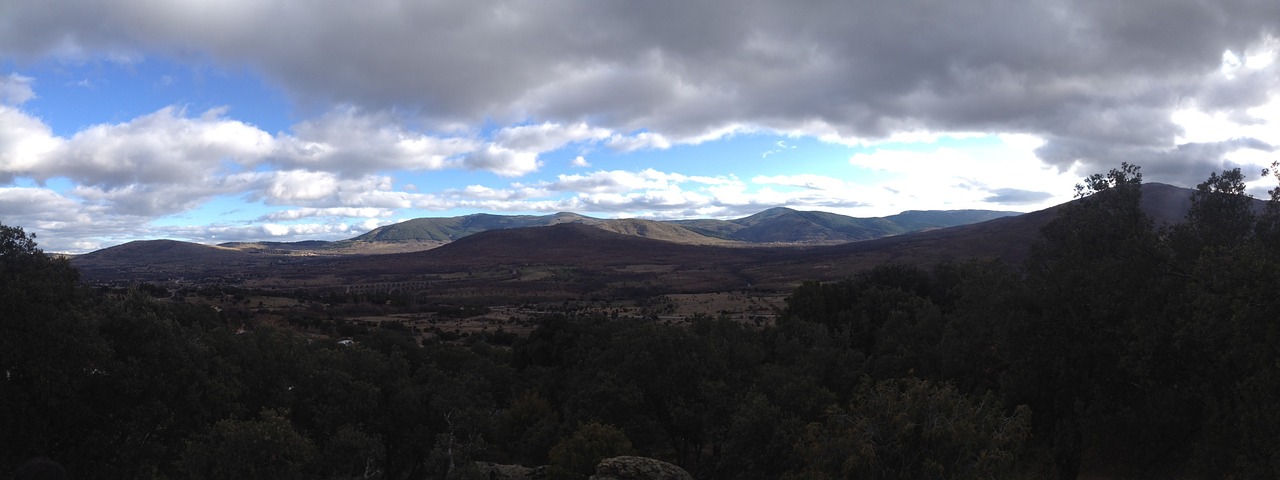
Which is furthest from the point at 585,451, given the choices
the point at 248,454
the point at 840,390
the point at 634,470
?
the point at 840,390

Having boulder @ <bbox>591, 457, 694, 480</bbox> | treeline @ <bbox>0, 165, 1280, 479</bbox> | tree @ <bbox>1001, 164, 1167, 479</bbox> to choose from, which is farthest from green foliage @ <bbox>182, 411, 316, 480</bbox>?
tree @ <bbox>1001, 164, 1167, 479</bbox>

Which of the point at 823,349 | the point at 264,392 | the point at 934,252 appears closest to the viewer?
the point at 264,392

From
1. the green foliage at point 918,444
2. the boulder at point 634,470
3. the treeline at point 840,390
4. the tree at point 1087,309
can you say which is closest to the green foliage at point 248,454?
the treeline at point 840,390

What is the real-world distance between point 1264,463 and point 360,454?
2506cm

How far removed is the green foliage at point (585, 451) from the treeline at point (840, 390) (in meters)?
0.09

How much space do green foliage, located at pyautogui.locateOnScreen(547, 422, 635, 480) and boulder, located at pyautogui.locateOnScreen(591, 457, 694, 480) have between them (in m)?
1.39

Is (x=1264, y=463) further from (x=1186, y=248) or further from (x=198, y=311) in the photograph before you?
(x=198, y=311)

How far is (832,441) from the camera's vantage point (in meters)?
13.9

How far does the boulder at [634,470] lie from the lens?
21172 millimetres

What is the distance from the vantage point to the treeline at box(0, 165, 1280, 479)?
46.6ft

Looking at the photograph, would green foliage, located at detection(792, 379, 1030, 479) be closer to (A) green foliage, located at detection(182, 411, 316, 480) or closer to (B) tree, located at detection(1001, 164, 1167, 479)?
(B) tree, located at detection(1001, 164, 1167, 479)

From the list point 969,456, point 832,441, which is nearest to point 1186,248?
point 969,456

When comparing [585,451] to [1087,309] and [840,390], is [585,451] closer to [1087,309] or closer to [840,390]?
[840,390]

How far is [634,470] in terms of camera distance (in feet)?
69.9
